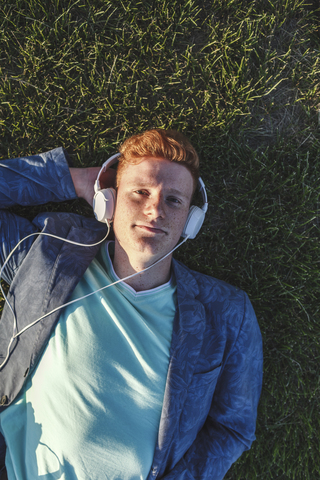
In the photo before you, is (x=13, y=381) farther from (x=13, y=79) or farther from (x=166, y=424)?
(x=13, y=79)

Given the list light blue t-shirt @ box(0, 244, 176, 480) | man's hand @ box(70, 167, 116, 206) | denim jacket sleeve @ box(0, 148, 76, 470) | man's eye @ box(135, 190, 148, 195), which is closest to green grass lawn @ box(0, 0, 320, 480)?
man's hand @ box(70, 167, 116, 206)

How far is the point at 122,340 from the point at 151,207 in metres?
0.95

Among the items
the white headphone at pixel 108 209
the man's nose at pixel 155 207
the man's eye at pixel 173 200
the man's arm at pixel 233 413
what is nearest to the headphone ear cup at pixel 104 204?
the white headphone at pixel 108 209

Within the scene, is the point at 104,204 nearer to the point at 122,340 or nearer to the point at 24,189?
the point at 24,189

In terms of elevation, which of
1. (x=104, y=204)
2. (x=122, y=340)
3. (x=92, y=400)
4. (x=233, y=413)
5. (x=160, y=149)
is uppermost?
(x=160, y=149)

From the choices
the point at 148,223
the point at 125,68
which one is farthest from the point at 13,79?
the point at 148,223

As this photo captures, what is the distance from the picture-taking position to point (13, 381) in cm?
236

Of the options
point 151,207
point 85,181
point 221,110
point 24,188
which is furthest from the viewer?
point 221,110

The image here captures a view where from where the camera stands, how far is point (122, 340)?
2.37m

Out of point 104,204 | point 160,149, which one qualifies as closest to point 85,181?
point 104,204

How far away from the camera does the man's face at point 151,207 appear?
2.33 meters

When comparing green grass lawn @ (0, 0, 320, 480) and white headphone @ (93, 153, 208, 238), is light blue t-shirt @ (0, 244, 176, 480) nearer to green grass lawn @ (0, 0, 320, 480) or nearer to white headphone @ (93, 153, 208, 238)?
white headphone @ (93, 153, 208, 238)

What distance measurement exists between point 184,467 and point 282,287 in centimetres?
168

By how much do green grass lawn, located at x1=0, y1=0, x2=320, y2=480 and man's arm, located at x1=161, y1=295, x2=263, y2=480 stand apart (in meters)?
0.59
